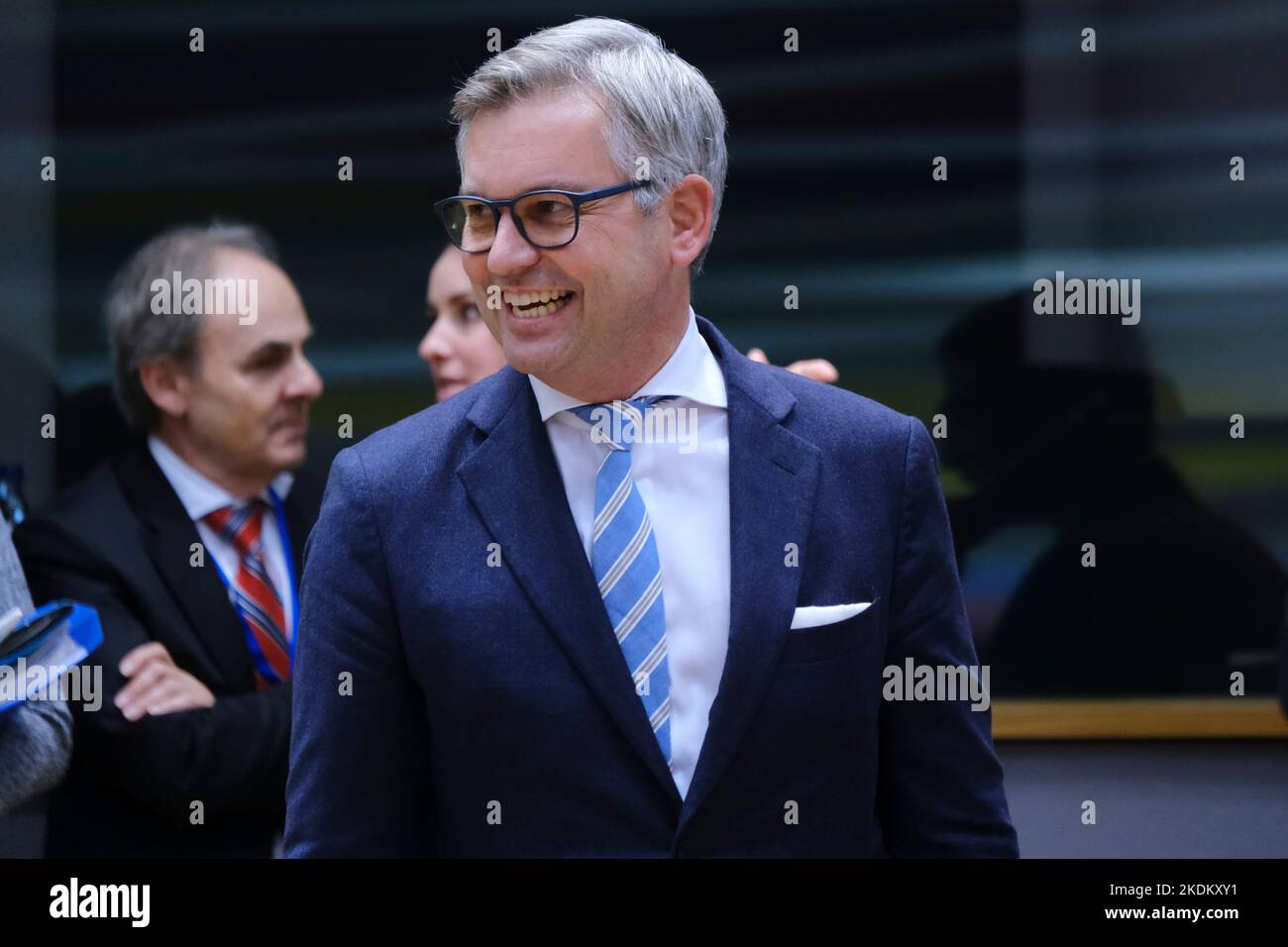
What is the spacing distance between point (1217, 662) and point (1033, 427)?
31.0 inches

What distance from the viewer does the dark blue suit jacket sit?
6.03ft

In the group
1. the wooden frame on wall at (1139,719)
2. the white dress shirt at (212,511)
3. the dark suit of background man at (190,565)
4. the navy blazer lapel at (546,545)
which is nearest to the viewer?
the navy blazer lapel at (546,545)

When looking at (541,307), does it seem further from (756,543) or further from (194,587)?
(194,587)

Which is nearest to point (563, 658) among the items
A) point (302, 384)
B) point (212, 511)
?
point (212, 511)

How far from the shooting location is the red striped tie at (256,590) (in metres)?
3.07

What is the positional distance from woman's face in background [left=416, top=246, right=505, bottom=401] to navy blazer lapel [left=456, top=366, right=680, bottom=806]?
1.28 meters

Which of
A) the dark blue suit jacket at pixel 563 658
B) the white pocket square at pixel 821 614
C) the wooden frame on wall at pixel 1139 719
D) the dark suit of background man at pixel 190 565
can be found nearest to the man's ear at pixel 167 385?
the dark suit of background man at pixel 190 565

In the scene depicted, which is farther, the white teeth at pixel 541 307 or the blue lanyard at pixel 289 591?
the blue lanyard at pixel 289 591

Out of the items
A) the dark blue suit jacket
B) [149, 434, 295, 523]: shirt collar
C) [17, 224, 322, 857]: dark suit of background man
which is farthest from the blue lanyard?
the dark blue suit jacket

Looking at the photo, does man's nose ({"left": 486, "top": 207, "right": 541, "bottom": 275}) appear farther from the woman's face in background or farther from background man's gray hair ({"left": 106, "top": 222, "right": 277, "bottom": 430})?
background man's gray hair ({"left": 106, "top": 222, "right": 277, "bottom": 430})

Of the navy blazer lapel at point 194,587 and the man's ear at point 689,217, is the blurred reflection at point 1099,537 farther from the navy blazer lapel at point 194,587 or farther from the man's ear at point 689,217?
the man's ear at point 689,217

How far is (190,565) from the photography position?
302 cm

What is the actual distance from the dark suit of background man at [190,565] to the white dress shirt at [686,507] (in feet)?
4.10
